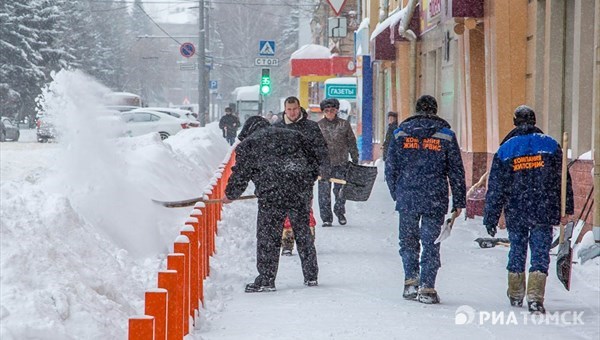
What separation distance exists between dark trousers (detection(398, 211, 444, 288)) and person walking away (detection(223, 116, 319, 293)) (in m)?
0.96

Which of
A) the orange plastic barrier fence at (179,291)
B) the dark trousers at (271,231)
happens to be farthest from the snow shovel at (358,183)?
the dark trousers at (271,231)

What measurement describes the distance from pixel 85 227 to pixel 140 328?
4392 mm

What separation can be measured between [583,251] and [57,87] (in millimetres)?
7346

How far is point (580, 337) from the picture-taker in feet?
24.3

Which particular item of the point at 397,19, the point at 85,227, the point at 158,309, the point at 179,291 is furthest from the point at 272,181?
the point at 397,19

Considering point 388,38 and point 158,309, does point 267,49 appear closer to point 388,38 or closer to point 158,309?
point 388,38

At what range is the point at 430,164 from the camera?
8.59 meters

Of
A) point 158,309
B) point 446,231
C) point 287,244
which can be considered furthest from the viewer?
point 287,244

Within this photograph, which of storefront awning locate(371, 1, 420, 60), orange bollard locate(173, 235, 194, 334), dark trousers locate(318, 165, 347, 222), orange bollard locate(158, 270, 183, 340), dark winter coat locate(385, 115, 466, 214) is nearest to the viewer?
orange bollard locate(158, 270, 183, 340)

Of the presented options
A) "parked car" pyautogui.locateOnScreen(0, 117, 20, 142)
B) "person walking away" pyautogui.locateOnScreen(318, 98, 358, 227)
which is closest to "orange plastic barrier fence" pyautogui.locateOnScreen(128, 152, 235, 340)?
"person walking away" pyautogui.locateOnScreen(318, 98, 358, 227)

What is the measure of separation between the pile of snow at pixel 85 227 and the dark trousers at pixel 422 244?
2.01 m

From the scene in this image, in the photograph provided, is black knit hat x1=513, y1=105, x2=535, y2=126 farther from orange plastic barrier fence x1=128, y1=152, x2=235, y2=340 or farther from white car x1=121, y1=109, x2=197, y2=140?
white car x1=121, y1=109, x2=197, y2=140

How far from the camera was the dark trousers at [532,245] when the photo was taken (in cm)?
819

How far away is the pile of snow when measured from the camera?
18.8 feet
